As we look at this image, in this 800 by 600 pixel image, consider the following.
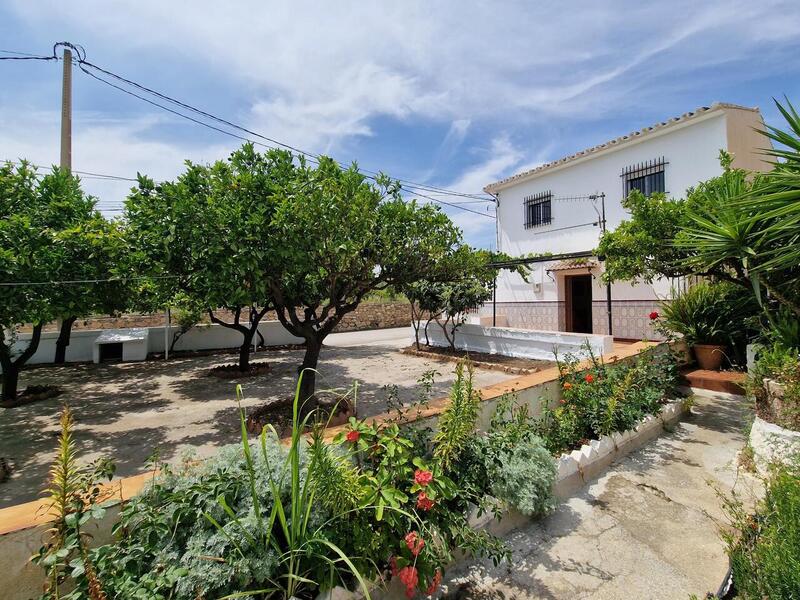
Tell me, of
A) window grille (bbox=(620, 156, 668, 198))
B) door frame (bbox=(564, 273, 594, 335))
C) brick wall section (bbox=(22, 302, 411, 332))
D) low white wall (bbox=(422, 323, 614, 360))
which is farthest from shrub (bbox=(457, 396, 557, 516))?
brick wall section (bbox=(22, 302, 411, 332))

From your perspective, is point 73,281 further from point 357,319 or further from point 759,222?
point 357,319

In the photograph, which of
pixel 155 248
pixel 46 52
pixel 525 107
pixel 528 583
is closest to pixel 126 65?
pixel 46 52

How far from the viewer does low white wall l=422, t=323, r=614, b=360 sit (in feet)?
28.1

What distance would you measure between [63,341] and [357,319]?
43.5 ft

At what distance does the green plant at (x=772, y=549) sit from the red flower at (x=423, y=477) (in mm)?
1623

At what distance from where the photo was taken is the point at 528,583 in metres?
2.34

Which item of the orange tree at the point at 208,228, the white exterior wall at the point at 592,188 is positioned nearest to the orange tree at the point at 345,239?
the orange tree at the point at 208,228

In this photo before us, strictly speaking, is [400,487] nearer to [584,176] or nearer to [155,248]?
[155,248]

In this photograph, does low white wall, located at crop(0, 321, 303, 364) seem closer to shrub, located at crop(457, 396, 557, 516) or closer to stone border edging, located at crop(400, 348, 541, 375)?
stone border edging, located at crop(400, 348, 541, 375)

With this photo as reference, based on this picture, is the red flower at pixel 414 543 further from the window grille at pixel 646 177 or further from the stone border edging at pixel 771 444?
the window grille at pixel 646 177

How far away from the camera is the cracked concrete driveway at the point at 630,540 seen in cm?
230

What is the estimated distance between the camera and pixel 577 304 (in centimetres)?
1344

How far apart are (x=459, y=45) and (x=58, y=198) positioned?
8.00 m

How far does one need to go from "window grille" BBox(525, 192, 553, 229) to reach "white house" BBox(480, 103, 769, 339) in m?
0.04
